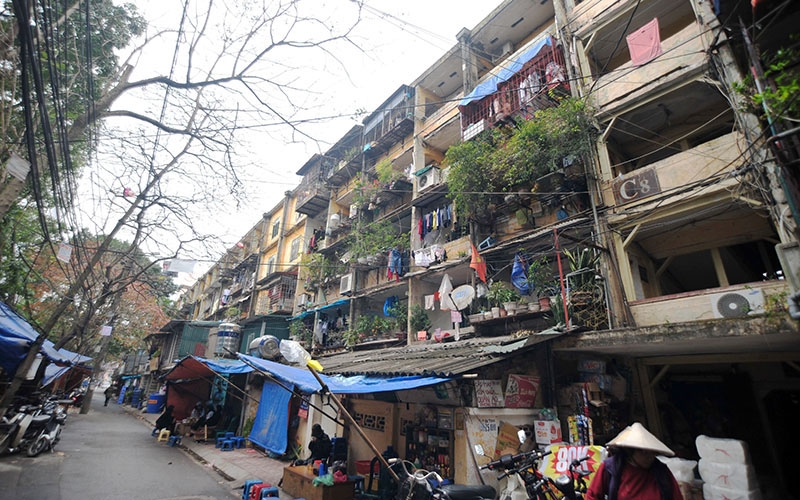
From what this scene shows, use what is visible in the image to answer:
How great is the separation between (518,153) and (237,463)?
522 inches

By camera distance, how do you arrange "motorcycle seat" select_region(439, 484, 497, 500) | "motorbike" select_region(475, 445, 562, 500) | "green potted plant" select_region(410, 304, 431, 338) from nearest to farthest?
"motorbike" select_region(475, 445, 562, 500) → "motorcycle seat" select_region(439, 484, 497, 500) → "green potted plant" select_region(410, 304, 431, 338)

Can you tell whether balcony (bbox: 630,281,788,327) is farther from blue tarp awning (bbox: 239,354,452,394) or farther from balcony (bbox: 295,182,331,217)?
balcony (bbox: 295,182,331,217)

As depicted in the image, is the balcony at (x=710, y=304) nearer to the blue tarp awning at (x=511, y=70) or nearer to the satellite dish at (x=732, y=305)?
the satellite dish at (x=732, y=305)

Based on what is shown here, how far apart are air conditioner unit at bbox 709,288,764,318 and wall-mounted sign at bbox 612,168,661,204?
2.73m

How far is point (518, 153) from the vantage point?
10.4m

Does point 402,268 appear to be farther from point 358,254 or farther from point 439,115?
point 439,115

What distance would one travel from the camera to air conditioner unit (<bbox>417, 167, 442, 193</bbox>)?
49.4 ft

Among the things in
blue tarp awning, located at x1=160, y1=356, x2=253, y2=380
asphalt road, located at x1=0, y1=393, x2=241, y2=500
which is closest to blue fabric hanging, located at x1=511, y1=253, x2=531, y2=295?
asphalt road, located at x1=0, y1=393, x2=241, y2=500

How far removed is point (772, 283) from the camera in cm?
673

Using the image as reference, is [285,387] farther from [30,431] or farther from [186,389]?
[186,389]

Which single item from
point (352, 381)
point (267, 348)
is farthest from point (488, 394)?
point (267, 348)

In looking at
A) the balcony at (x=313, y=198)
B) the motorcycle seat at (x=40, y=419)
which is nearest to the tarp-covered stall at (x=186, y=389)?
the motorcycle seat at (x=40, y=419)

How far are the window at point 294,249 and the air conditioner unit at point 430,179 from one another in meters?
12.0

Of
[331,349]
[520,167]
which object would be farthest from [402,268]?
[520,167]
